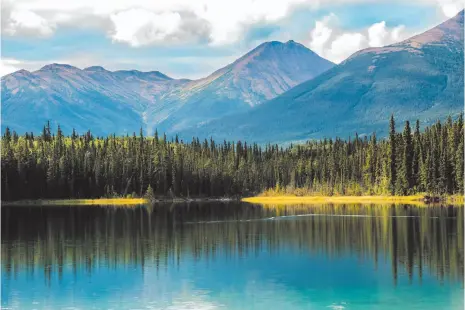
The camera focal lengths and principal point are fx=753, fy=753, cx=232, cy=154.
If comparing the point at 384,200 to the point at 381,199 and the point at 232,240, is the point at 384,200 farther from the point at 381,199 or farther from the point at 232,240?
the point at 232,240

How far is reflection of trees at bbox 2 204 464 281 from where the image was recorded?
65562mm

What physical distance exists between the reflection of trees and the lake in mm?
112

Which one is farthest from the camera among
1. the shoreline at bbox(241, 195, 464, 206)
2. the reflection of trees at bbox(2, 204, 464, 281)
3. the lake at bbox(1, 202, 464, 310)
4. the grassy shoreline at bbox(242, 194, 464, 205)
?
the grassy shoreline at bbox(242, 194, 464, 205)

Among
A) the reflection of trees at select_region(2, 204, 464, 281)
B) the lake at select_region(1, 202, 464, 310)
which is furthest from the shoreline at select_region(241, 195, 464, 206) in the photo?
the lake at select_region(1, 202, 464, 310)

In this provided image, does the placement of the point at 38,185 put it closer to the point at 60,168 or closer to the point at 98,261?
the point at 60,168

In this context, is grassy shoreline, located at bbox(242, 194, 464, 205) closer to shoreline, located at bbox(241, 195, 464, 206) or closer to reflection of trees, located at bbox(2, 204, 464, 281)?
shoreline, located at bbox(241, 195, 464, 206)

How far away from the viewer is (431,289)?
5100cm

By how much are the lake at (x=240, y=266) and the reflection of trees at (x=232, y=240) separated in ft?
0.37

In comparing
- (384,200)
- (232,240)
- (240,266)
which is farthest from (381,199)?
(240,266)

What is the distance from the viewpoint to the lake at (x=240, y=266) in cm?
4916

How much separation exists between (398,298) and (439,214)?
6437 centimetres

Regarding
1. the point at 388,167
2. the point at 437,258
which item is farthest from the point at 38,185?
the point at 437,258

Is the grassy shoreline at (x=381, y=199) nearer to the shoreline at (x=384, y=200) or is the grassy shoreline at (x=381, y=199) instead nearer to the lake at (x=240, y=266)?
the shoreline at (x=384, y=200)

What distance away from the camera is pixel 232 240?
82.6 m
